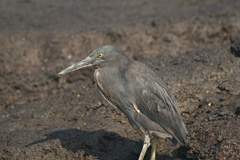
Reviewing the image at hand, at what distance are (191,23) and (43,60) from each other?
2357mm

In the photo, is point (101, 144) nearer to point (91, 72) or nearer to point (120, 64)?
point (120, 64)

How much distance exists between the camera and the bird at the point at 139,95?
838 cm

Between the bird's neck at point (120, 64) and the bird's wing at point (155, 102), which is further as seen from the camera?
the bird's neck at point (120, 64)

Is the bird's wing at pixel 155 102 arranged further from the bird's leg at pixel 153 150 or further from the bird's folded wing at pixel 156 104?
the bird's leg at pixel 153 150

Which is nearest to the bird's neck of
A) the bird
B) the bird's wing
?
the bird

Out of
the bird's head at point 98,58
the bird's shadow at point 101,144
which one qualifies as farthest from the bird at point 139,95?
the bird's shadow at point 101,144

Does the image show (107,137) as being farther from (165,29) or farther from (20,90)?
(165,29)

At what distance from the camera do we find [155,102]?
8414mm

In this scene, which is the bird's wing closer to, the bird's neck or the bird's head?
the bird's neck

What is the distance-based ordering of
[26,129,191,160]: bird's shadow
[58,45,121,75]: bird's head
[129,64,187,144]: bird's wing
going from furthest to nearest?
[26,129,191,160]: bird's shadow → [58,45,121,75]: bird's head → [129,64,187,144]: bird's wing

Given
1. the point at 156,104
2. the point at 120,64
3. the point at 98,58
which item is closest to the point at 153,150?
the point at 156,104

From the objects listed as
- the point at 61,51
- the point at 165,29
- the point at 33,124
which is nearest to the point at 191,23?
the point at 165,29

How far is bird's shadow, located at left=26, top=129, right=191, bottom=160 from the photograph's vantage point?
880cm

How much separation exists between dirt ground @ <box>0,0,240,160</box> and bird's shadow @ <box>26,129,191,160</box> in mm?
11
